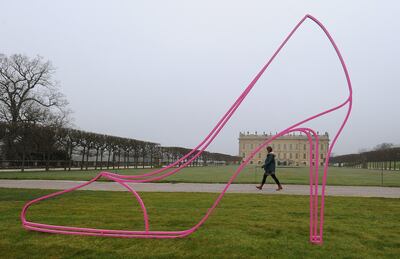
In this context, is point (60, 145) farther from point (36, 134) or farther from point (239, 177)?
point (239, 177)

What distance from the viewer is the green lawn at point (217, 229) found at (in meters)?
5.11

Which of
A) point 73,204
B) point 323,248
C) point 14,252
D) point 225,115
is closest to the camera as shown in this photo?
point 14,252

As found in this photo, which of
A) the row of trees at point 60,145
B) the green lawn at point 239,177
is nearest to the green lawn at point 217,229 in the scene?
the green lawn at point 239,177

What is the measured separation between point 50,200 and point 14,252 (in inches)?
230

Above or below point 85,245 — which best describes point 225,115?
above

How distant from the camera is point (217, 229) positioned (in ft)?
21.5

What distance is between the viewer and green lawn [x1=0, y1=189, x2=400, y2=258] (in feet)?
16.8

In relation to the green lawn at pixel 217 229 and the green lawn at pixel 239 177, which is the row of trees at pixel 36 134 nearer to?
the green lawn at pixel 239 177

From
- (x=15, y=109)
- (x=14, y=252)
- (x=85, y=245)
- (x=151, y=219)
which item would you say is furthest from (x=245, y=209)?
(x=15, y=109)

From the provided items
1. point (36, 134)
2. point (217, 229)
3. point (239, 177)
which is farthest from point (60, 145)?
point (217, 229)

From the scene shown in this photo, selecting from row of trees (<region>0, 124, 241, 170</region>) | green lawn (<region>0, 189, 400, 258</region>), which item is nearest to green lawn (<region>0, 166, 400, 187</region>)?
row of trees (<region>0, 124, 241, 170</region>)

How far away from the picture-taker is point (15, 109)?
45406 millimetres

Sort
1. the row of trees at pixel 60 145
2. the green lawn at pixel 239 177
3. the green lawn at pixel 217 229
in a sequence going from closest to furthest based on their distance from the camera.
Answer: the green lawn at pixel 217 229 → the green lawn at pixel 239 177 → the row of trees at pixel 60 145

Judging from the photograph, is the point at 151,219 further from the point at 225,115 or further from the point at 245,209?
the point at 225,115
